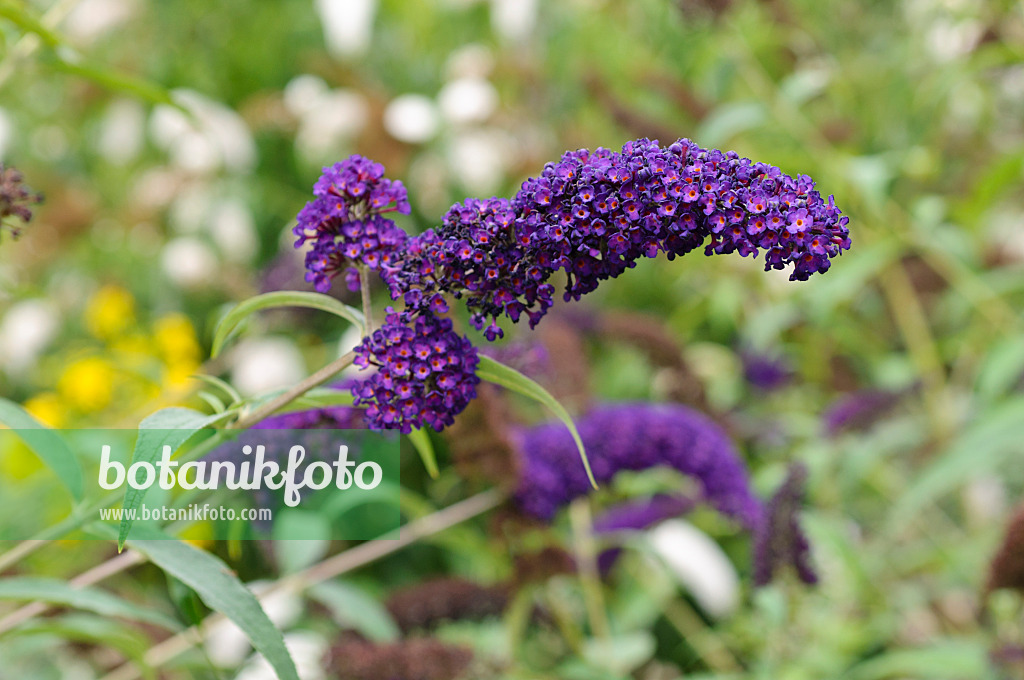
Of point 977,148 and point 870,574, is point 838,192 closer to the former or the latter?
point 870,574

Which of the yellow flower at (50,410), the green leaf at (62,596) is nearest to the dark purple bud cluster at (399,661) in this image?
the green leaf at (62,596)

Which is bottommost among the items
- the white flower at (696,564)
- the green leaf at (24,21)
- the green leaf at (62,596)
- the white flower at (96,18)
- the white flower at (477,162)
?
the green leaf at (62,596)

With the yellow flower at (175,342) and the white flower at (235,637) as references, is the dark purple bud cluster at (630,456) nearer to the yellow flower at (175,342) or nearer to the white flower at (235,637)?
the white flower at (235,637)

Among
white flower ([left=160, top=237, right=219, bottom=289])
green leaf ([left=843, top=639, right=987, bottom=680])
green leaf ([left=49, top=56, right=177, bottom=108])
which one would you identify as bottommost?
green leaf ([left=843, top=639, right=987, bottom=680])

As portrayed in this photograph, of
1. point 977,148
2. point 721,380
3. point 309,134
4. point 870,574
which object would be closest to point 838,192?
point 721,380

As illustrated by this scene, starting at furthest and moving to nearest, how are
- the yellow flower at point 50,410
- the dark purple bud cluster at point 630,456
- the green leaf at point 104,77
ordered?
the yellow flower at point 50,410 → the dark purple bud cluster at point 630,456 → the green leaf at point 104,77

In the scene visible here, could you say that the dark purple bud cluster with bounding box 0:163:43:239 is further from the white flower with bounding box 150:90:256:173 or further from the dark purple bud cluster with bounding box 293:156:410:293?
the white flower with bounding box 150:90:256:173

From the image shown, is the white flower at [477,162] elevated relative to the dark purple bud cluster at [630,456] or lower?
elevated

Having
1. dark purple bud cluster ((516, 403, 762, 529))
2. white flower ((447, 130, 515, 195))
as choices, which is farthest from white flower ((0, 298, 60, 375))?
dark purple bud cluster ((516, 403, 762, 529))
